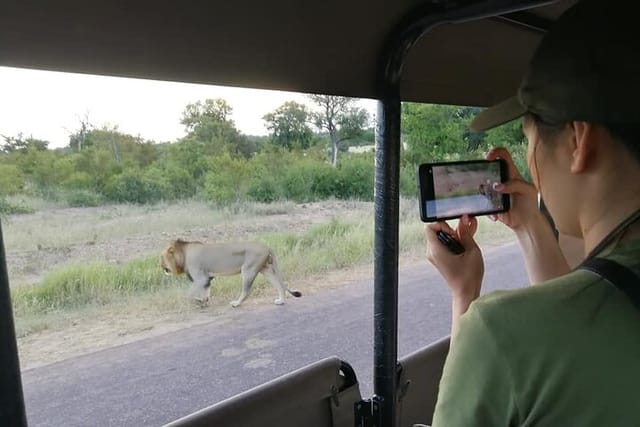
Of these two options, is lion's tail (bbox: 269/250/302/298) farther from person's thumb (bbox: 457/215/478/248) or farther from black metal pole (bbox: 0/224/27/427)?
black metal pole (bbox: 0/224/27/427)

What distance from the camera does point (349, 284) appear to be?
1784mm

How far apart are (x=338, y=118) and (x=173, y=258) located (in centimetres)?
66

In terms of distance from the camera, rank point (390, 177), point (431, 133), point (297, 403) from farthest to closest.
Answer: point (431, 133) → point (390, 177) → point (297, 403)

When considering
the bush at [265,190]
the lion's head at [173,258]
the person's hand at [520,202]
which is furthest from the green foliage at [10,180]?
Answer: the person's hand at [520,202]

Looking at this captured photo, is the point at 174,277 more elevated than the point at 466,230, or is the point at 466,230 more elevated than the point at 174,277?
the point at 466,230

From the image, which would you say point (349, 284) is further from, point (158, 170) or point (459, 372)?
point (459, 372)

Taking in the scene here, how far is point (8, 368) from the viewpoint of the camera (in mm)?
965

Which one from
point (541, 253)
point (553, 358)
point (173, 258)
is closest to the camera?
point (553, 358)

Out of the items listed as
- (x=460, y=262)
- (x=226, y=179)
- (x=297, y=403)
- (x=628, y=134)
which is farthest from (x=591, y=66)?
(x=297, y=403)

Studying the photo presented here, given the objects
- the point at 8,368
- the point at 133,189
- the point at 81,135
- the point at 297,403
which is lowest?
the point at 297,403

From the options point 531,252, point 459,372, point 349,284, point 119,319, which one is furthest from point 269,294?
point 459,372

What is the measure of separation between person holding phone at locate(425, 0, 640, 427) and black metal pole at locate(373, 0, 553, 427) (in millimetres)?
888

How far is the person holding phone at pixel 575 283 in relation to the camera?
55cm

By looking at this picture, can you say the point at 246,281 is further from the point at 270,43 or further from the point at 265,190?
the point at 270,43
